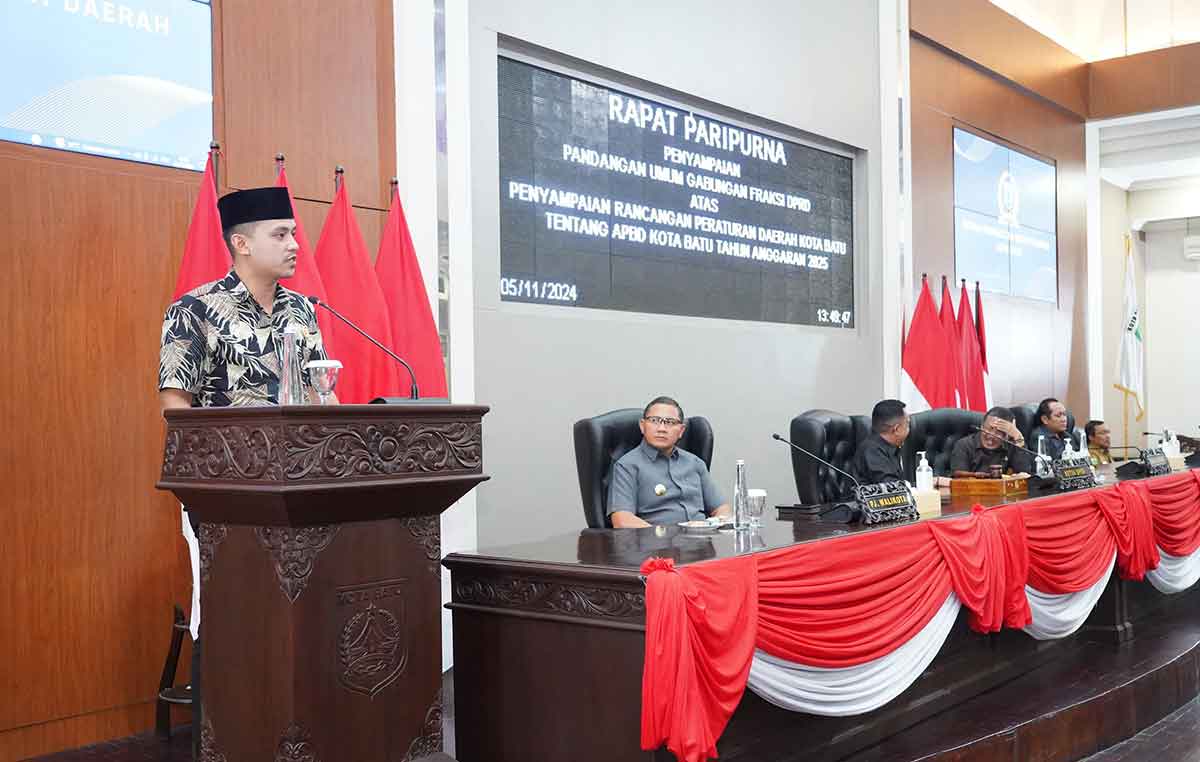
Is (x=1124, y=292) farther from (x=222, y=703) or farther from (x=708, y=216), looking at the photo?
(x=222, y=703)

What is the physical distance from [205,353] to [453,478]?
0.63 m

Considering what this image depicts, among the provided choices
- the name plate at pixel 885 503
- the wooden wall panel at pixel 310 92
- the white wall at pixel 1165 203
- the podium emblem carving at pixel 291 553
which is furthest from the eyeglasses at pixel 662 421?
the white wall at pixel 1165 203

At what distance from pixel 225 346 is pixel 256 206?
295 mm

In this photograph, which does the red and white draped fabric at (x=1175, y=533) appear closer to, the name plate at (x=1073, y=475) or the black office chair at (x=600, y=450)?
the name plate at (x=1073, y=475)

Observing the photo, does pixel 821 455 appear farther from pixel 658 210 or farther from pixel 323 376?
pixel 323 376

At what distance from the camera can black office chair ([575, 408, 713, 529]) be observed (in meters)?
3.76

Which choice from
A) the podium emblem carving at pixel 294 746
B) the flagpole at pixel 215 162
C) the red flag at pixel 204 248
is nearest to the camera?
the podium emblem carving at pixel 294 746

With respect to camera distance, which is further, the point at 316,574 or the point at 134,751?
the point at 134,751

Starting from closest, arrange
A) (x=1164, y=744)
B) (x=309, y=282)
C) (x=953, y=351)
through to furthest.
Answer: (x=1164, y=744), (x=309, y=282), (x=953, y=351)

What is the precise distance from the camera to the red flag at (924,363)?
6996 mm

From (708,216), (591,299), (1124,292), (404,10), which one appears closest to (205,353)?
(404,10)

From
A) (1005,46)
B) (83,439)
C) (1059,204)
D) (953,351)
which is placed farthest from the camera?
(1059,204)

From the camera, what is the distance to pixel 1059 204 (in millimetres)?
9188

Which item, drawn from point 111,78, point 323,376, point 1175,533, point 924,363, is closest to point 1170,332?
point 924,363
